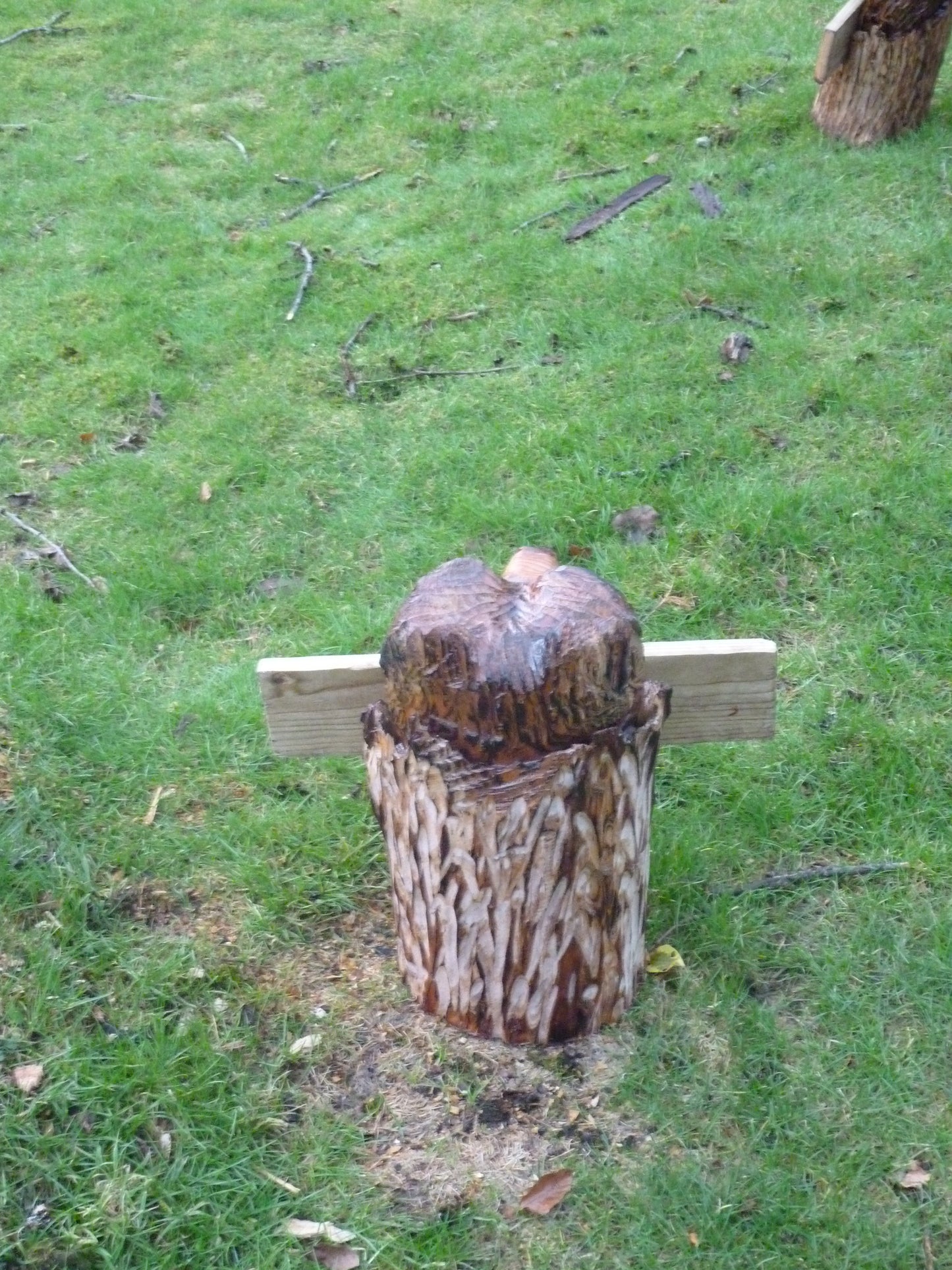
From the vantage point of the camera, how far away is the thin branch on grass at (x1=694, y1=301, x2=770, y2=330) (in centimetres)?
539

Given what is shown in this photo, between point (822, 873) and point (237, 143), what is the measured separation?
22.6 feet

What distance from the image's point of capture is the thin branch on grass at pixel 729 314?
5395 millimetres

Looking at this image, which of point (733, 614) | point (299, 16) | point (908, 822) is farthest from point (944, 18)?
point (299, 16)

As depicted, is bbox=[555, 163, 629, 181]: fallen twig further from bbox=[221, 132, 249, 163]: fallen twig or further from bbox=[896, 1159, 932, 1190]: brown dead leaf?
bbox=[896, 1159, 932, 1190]: brown dead leaf

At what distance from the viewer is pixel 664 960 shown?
2.80 metres

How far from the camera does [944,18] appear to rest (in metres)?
6.26

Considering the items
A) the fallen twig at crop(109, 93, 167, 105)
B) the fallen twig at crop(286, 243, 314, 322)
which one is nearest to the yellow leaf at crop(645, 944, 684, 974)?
the fallen twig at crop(286, 243, 314, 322)

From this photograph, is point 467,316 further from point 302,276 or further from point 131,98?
point 131,98

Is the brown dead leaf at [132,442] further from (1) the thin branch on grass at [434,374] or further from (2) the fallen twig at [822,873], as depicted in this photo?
(2) the fallen twig at [822,873]

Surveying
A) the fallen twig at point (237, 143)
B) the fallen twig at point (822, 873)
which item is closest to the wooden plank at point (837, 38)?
the fallen twig at point (237, 143)

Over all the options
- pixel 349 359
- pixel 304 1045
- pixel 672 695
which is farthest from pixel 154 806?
pixel 349 359

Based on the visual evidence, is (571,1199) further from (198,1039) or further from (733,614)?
(733,614)

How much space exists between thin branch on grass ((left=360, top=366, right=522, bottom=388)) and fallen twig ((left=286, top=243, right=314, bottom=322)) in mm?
810

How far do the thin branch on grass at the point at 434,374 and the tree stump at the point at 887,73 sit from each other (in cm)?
266
